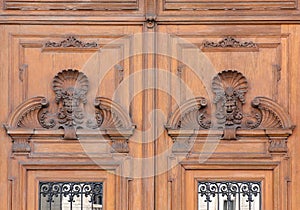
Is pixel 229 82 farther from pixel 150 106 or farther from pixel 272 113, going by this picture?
pixel 150 106

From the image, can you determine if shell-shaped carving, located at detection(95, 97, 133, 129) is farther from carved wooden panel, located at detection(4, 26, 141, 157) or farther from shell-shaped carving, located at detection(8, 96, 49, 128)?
shell-shaped carving, located at detection(8, 96, 49, 128)

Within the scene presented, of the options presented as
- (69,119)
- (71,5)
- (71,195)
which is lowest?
(71,195)

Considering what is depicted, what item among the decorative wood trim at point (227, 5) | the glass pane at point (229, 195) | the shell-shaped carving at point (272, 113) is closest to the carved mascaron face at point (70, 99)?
the decorative wood trim at point (227, 5)

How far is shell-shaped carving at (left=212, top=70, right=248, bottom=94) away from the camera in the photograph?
399cm

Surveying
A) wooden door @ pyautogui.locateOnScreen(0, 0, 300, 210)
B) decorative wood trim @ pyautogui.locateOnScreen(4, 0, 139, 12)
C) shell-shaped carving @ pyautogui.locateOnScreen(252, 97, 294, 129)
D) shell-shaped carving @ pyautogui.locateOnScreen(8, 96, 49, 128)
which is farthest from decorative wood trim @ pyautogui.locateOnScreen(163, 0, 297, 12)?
shell-shaped carving @ pyautogui.locateOnScreen(8, 96, 49, 128)

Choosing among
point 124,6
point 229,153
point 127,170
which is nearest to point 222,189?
point 229,153

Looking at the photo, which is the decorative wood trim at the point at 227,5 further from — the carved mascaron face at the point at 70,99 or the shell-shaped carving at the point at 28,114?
the shell-shaped carving at the point at 28,114

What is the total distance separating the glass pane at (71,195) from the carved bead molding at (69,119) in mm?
209

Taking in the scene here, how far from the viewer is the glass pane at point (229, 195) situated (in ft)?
13.0

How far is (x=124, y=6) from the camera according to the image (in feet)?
13.3

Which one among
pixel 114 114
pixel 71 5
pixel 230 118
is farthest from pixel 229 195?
pixel 71 5

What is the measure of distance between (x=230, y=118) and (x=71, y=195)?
34.2 inches

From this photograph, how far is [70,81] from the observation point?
401 centimetres

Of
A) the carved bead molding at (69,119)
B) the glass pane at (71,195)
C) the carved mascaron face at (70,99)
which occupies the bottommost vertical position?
the glass pane at (71,195)
